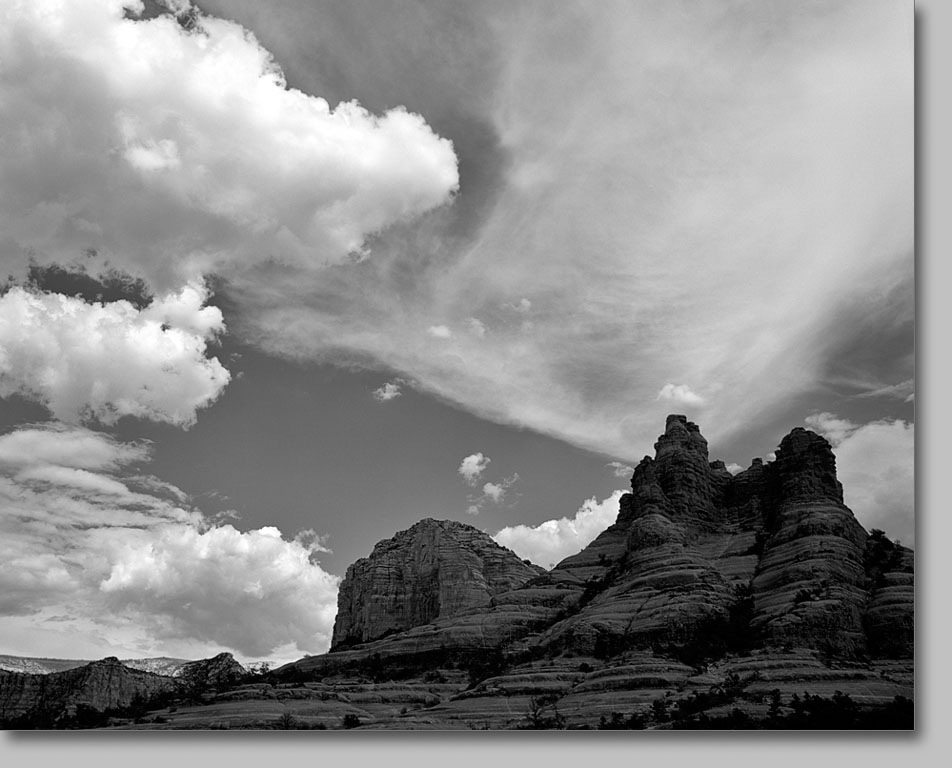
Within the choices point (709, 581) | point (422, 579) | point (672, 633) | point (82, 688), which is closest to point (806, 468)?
point (709, 581)

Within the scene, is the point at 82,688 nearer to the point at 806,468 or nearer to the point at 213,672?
the point at 213,672

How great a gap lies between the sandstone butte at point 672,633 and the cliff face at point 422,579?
16240 millimetres

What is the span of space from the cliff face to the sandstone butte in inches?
639

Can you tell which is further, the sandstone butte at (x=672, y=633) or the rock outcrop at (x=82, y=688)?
the rock outcrop at (x=82, y=688)

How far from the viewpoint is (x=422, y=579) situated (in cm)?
7125

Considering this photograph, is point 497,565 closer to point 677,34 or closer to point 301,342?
point 301,342

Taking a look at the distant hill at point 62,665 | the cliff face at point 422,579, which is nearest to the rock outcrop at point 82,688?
the distant hill at point 62,665

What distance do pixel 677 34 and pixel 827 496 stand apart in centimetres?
2661

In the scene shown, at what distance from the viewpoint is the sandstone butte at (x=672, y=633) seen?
24750 mm

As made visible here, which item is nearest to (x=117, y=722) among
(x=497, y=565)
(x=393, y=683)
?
(x=393, y=683)

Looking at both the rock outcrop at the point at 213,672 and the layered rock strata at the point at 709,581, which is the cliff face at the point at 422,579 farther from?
the rock outcrop at the point at 213,672

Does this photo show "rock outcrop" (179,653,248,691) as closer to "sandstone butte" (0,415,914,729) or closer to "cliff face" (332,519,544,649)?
"sandstone butte" (0,415,914,729)

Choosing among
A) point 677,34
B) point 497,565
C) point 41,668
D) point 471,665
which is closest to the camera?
point 677,34

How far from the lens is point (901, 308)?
21.8 metres
